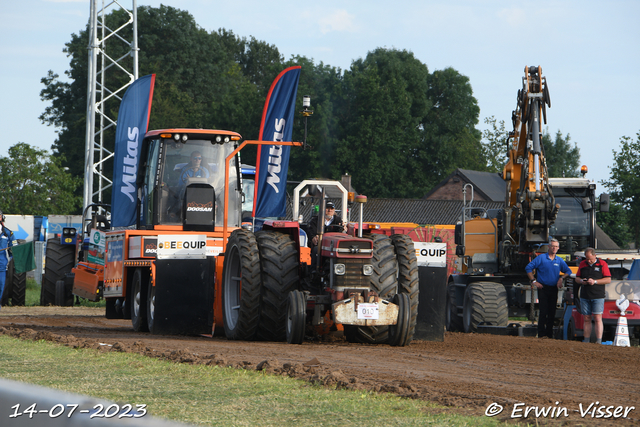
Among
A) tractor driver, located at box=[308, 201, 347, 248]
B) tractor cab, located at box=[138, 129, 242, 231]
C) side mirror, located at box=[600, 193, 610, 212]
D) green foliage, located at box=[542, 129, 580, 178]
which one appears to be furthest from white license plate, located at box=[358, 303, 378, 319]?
green foliage, located at box=[542, 129, 580, 178]

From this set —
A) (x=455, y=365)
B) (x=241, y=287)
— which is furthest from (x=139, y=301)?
(x=455, y=365)

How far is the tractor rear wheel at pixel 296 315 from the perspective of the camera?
1037cm

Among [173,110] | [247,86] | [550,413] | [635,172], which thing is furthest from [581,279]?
[247,86]

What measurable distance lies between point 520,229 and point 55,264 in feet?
39.5

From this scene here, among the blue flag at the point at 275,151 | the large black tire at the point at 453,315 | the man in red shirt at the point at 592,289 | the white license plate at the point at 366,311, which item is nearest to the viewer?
the white license plate at the point at 366,311

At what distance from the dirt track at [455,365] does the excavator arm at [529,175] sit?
3.76 m

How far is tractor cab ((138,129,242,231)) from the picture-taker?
1428 cm

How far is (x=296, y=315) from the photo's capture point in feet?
34.0

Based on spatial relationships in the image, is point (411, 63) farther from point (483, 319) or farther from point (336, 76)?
point (483, 319)

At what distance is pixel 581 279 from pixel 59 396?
11948mm

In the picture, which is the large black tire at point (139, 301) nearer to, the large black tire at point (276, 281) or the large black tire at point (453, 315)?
the large black tire at point (276, 281)

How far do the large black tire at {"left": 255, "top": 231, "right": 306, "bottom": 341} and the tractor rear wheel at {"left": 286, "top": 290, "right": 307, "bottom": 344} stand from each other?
353 mm
